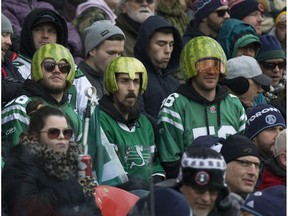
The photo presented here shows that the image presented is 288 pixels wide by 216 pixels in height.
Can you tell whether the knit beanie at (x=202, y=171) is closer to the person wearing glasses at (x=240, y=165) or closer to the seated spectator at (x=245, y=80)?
the person wearing glasses at (x=240, y=165)

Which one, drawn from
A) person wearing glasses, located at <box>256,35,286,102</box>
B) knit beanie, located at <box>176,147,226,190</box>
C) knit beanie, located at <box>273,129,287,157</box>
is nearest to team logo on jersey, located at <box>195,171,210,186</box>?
knit beanie, located at <box>176,147,226,190</box>

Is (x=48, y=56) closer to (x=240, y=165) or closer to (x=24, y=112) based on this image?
(x=24, y=112)

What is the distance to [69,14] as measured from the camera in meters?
16.0

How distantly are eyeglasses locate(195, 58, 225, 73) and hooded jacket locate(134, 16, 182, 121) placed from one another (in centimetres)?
78

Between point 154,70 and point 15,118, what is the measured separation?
2.94 m

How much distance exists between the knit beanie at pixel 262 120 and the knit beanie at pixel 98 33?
1704mm

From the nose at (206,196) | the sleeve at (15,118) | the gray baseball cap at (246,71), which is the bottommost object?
the nose at (206,196)

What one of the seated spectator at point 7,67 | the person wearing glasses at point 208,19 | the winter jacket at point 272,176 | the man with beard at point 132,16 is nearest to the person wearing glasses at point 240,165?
the winter jacket at point 272,176

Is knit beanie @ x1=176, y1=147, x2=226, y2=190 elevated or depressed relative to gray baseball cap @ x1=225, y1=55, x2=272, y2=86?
depressed

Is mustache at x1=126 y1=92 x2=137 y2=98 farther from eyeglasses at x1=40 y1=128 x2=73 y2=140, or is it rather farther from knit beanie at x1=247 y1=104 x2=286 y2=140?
eyeglasses at x1=40 y1=128 x2=73 y2=140

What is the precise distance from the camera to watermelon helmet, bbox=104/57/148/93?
1283cm

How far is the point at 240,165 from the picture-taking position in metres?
11.5

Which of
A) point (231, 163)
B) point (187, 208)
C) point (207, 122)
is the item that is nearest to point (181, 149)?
point (207, 122)

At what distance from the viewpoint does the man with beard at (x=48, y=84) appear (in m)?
11.8
